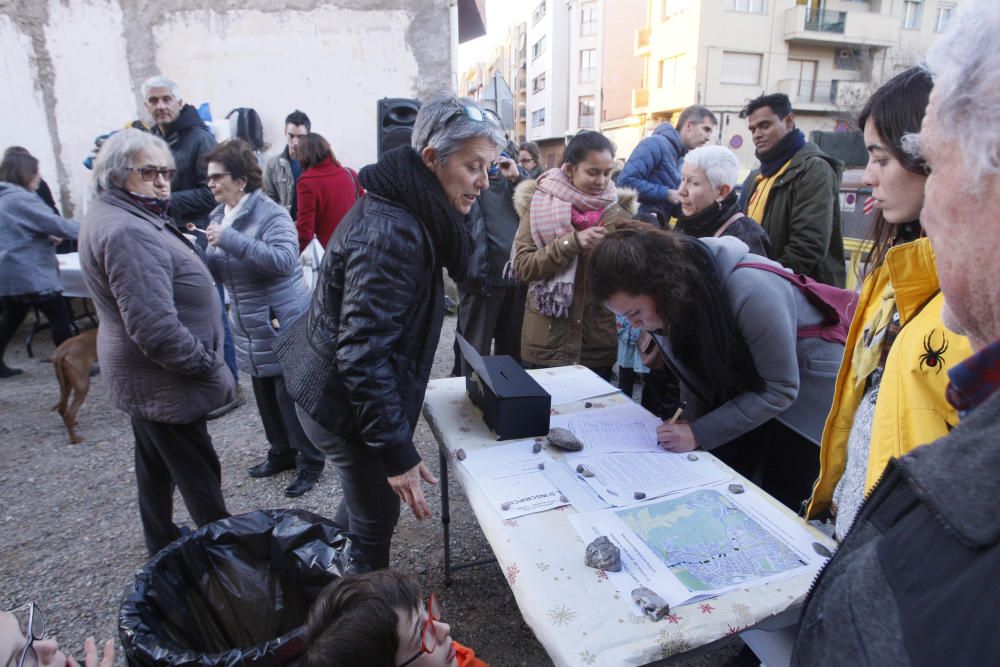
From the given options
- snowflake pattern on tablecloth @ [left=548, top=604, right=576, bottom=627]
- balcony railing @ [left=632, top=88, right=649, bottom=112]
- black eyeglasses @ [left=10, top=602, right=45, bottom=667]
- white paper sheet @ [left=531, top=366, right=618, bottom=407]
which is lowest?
black eyeglasses @ [left=10, top=602, right=45, bottom=667]

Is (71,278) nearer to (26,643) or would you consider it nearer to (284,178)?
(284,178)

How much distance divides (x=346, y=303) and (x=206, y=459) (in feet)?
3.93

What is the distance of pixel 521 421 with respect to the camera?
1780 millimetres

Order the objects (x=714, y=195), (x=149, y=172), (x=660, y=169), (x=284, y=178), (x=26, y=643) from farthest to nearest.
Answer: (x=284, y=178) < (x=660, y=169) < (x=714, y=195) < (x=149, y=172) < (x=26, y=643)

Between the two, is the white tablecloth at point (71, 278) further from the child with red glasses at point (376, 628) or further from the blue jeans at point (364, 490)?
the child with red glasses at point (376, 628)

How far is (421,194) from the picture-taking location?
1544 mm

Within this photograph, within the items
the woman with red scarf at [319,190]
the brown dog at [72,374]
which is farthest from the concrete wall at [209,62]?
the brown dog at [72,374]

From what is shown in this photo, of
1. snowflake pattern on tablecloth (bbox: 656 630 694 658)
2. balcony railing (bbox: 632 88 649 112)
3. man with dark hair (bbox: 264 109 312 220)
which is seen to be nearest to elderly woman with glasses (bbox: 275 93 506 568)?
snowflake pattern on tablecloth (bbox: 656 630 694 658)

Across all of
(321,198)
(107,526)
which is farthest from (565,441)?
(321,198)

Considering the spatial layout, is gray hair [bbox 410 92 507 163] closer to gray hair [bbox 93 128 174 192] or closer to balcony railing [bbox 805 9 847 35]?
gray hair [bbox 93 128 174 192]

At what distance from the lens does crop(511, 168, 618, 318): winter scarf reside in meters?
2.94

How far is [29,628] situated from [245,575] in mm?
611

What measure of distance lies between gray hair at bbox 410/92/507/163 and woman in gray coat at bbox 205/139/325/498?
1460 mm

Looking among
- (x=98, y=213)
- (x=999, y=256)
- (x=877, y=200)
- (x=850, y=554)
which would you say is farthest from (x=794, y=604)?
(x=98, y=213)
